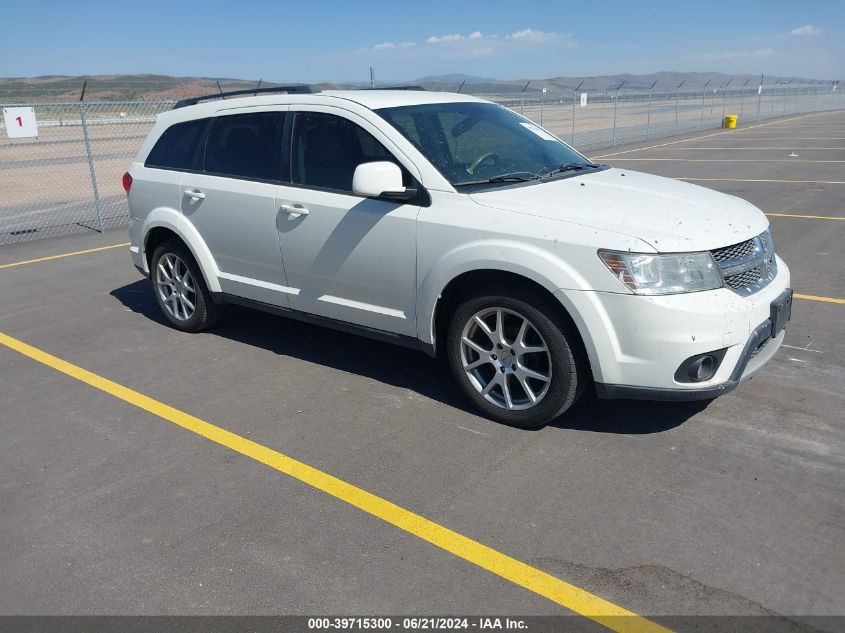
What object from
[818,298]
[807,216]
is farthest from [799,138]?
[818,298]

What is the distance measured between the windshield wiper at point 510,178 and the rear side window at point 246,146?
4.76 feet

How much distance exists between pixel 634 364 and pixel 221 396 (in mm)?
2614

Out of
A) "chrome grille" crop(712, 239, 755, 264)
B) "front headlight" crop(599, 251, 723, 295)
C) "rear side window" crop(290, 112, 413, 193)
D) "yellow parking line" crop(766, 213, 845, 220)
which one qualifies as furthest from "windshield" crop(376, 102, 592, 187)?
"yellow parking line" crop(766, 213, 845, 220)

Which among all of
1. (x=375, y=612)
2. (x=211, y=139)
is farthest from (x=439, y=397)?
(x=211, y=139)

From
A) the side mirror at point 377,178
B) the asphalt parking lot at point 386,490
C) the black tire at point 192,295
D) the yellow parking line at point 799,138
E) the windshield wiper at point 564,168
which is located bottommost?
the yellow parking line at point 799,138

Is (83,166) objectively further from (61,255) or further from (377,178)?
(377,178)

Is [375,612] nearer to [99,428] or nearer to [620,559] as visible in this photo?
[620,559]

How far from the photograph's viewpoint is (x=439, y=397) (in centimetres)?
472

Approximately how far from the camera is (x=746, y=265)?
3.96m

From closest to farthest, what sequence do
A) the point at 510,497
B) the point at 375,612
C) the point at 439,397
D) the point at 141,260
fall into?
1. the point at 375,612
2. the point at 510,497
3. the point at 439,397
4. the point at 141,260

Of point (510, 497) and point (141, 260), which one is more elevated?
point (141, 260)

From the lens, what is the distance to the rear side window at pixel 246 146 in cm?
515

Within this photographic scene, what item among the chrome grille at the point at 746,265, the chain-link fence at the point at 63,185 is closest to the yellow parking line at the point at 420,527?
the chrome grille at the point at 746,265

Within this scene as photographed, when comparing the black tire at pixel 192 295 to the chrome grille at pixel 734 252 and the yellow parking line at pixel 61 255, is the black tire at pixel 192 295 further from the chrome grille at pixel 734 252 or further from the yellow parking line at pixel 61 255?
the yellow parking line at pixel 61 255
